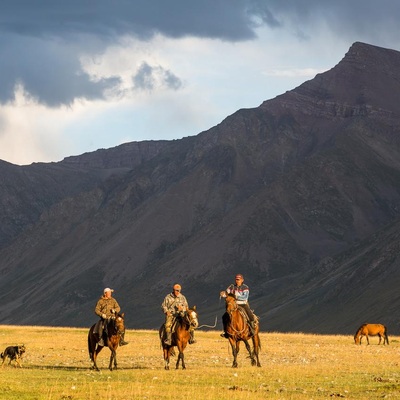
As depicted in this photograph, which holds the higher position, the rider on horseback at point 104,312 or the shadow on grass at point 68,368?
the rider on horseback at point 104,312

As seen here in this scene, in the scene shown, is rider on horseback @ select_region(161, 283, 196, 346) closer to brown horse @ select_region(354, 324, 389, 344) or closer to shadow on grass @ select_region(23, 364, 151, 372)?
shadow on grass @ select_region(23, 364, 151, 372)

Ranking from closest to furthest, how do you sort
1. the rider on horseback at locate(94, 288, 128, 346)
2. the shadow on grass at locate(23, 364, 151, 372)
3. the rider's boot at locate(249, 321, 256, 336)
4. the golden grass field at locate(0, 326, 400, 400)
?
1. the golden grass field at locate(0, 326, 400, 400)
2. the rider on horseback at locate(94, 288, 128, 346)
3. the rider's boot at locate(249, 321, 256, 336)
4. the shadow on grass at locate(23, 364, 151, 372)

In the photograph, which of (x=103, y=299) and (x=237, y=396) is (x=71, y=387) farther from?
(x=103, y=299)

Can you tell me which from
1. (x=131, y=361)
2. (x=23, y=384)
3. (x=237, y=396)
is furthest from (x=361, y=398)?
(x=131, y=361)

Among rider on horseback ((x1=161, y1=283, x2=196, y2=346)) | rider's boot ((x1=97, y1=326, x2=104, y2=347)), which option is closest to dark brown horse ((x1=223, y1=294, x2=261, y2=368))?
rider on horseback ((x1=161, y1=283, x2=196, y2=346))

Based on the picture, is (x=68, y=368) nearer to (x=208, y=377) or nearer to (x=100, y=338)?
(x=100, y=338)

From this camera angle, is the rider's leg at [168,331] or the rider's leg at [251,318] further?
the rider's leg at [251,318]

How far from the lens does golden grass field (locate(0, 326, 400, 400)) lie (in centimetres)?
2281

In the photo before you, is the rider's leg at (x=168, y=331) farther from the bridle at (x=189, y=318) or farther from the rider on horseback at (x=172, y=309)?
the bridle at (x=189, y=318)

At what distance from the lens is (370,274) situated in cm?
18500

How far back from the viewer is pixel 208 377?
90.7ft

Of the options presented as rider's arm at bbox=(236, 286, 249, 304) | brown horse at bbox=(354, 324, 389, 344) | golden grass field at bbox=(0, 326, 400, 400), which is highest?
rider's arm at bbox=(236, 286, 249, 304)

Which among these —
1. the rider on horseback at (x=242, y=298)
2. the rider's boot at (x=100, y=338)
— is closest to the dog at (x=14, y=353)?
the rider's boot at (x=100, y=338)

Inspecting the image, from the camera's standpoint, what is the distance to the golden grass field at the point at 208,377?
22.8 m
